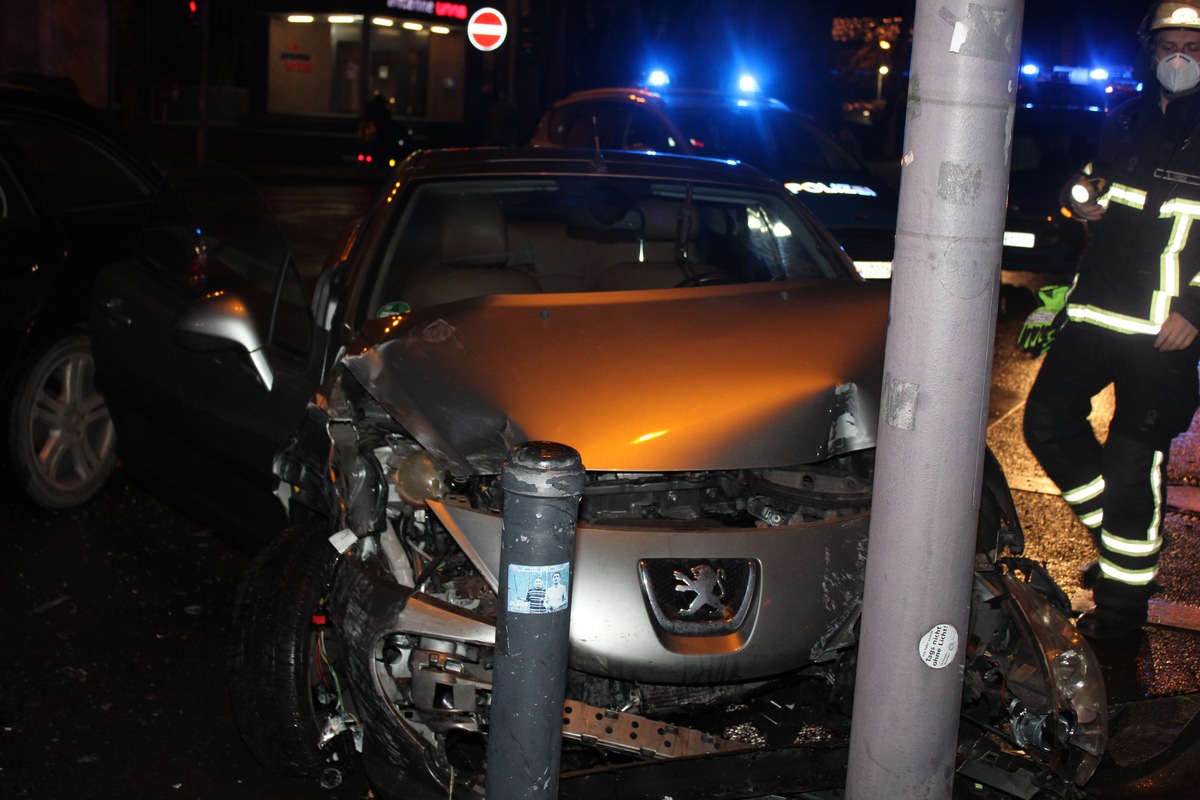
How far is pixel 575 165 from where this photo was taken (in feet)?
16.4

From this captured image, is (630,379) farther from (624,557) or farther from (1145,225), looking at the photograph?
(1145,225)

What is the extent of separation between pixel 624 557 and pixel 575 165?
2.23 meters

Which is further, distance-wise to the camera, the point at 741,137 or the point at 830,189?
the point at 741,137

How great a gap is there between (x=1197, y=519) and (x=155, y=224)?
4772mm

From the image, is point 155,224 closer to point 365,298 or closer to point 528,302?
point 365,298

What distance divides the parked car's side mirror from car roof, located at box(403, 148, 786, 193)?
3.01 ft

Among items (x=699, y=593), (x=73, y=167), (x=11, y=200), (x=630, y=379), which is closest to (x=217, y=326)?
(x=630, y=379)

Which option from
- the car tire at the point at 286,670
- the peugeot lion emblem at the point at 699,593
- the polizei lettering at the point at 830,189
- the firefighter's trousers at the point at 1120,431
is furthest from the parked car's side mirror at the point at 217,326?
the polizei lettering at the point at 830,189

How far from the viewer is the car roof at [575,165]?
4887mm

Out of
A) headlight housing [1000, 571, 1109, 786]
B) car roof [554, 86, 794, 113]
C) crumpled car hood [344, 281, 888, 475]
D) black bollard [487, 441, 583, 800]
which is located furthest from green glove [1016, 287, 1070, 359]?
car roof [554, 86, 794, 113]

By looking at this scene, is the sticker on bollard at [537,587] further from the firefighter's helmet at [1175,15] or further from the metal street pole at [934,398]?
the firefighter's helmet at [1175,15]

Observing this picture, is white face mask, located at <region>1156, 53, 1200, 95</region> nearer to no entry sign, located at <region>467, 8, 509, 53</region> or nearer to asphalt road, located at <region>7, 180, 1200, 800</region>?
asphalt road, located at <region>7, 180, 1200, 800</region>

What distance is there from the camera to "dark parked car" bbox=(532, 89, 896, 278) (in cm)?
935

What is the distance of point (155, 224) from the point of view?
16.6 ft
